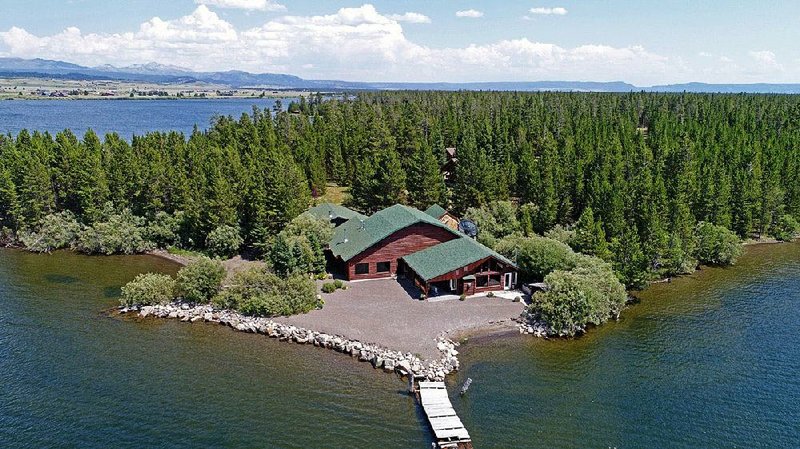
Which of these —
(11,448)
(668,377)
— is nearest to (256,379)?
(11,448)

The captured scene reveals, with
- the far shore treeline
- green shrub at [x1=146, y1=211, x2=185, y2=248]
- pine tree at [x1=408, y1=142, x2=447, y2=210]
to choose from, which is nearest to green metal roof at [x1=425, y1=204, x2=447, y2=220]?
the far shore treeline

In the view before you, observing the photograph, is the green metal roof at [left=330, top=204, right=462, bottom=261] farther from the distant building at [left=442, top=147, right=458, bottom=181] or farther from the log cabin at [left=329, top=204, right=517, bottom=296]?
the distant building at [left=442, top=147, right=458, bottom=181]

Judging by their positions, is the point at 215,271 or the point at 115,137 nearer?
the point at 215,271

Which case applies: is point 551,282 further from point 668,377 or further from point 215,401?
point 215,401

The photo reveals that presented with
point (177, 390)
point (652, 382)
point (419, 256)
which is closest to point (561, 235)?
point (419, 256)

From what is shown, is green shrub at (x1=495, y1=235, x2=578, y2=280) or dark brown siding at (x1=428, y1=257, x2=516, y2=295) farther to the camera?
green shrub at (x1=495, y1=235, x2=578, y2=280)

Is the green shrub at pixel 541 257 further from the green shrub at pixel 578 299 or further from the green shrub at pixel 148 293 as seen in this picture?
the green shrub at pixel 148 293

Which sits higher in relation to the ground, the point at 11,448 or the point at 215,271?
the point at 215,271
